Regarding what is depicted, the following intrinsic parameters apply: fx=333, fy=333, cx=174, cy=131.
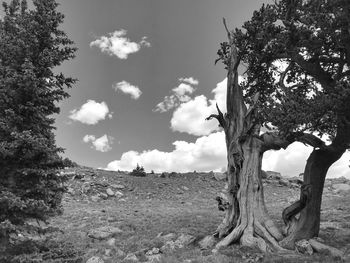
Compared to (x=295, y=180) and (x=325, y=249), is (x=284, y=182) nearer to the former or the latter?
(x=295, y=180)

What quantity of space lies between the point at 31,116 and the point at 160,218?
1330 centimetres

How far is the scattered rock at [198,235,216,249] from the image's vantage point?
1537 centimetres

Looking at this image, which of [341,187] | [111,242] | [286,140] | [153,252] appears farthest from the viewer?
[341,187]

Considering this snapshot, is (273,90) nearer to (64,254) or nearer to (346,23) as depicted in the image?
(346,23)

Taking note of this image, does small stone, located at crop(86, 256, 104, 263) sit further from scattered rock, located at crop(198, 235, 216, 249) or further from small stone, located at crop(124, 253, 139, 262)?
scattered rock, located at crop(198, 235, 216, 249)

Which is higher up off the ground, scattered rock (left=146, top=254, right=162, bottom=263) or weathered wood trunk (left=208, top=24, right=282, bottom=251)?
weathered wood trunk (left=208, top=24, right=282, bottom=251)

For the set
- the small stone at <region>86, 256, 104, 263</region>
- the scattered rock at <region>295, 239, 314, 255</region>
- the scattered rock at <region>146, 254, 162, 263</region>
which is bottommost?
the small stone at <region>86, 256, 104, 263</region>

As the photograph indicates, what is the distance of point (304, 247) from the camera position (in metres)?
13.9

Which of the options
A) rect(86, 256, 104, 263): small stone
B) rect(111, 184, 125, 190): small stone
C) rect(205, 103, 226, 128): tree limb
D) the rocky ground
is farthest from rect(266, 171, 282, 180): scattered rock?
rect(86, 256, 104, 263): small stone

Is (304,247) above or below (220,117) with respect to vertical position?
below

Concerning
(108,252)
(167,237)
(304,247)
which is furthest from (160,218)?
(304,247)

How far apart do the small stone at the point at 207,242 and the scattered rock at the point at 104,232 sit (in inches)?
225

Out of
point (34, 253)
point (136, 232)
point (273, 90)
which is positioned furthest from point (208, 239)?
point (273, 90)

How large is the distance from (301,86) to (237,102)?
12.3ft
